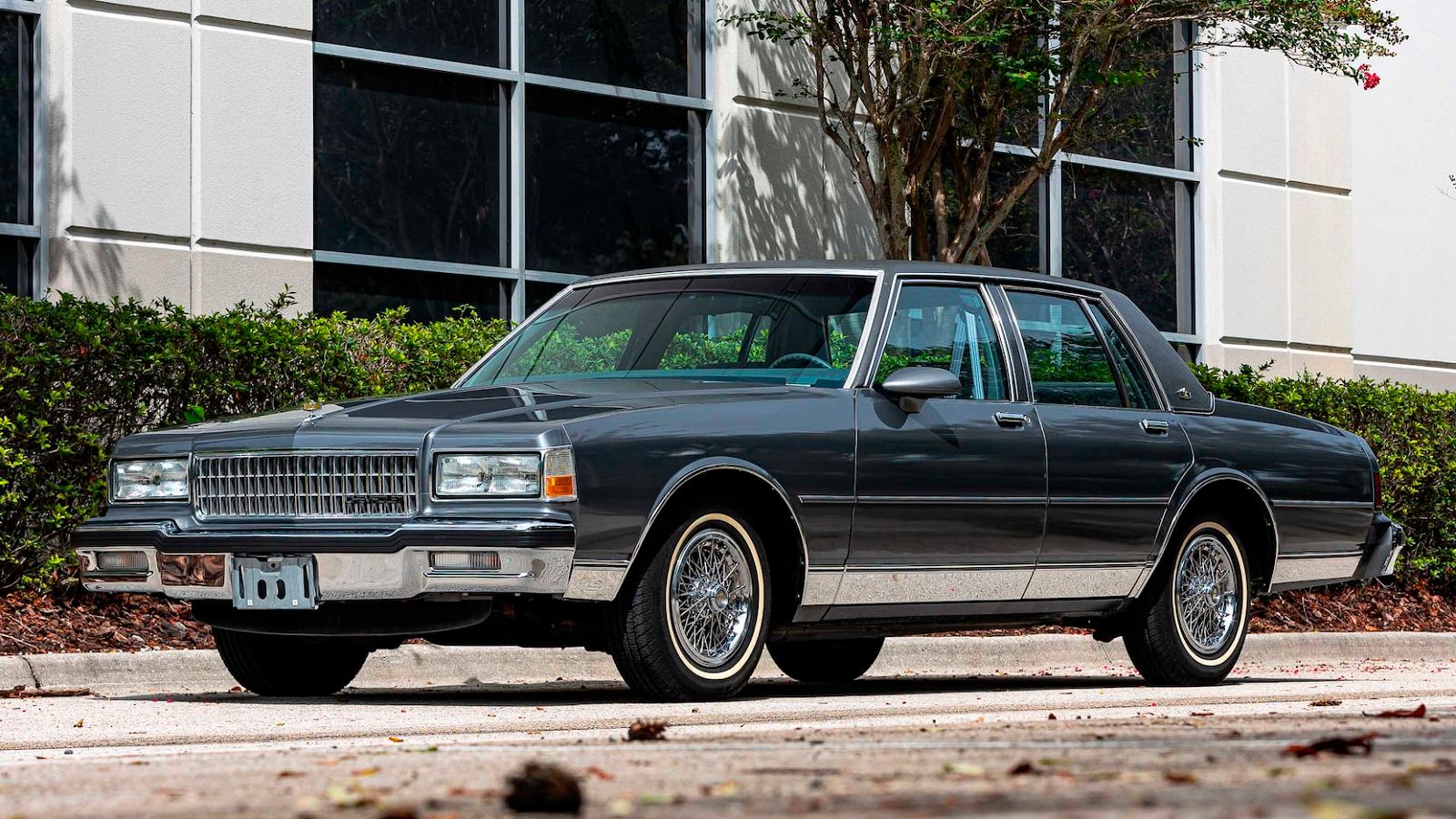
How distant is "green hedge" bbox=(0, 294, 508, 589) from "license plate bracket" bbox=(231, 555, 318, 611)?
1846mm

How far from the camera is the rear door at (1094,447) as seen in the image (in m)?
8.66

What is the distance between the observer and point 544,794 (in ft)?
12.2

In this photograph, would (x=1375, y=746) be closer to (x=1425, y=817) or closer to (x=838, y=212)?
(x=1425, y=817)

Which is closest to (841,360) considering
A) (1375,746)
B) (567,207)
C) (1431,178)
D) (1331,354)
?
(1375,746)

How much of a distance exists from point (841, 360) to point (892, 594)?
35.3 inches

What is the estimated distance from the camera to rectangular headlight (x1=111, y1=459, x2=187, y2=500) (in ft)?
25.8

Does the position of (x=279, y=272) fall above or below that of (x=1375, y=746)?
above

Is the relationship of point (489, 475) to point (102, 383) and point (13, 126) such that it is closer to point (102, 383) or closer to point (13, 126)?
point (102, 383)

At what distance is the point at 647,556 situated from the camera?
288 inches

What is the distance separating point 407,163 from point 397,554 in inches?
283

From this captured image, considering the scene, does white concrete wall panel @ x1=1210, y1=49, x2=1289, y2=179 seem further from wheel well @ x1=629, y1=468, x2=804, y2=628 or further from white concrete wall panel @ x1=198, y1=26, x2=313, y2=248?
wheel well @ x1=629, y1=468, x2=804, y2=628

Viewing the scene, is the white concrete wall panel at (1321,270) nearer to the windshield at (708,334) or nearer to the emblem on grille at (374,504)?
the windshield at (708,334)

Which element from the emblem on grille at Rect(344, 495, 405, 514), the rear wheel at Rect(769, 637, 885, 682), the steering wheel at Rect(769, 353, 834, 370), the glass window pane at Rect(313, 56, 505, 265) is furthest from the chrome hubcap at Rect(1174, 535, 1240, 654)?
the glass window pane at Rect(313, 56, 505, 265)

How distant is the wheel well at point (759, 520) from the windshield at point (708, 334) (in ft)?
1.95
